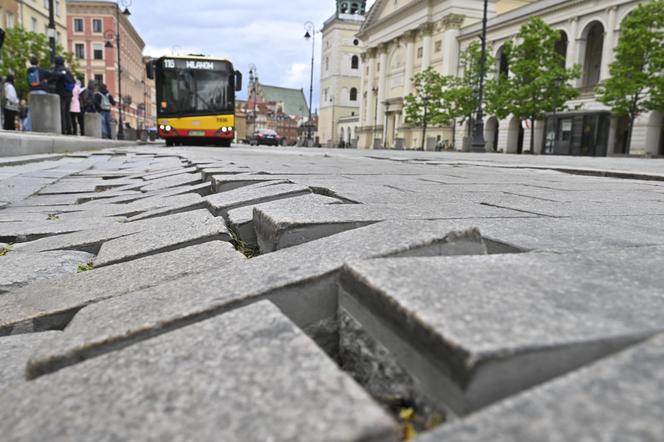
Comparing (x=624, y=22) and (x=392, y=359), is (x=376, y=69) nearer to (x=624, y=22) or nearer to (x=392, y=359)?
(x=624, y=22)

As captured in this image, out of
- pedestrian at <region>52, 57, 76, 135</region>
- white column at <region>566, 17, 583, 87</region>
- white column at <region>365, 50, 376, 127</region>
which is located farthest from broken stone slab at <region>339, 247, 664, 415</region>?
white column at <region>365, 50, 376, 127</region>

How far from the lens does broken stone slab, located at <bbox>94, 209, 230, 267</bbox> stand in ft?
6.35

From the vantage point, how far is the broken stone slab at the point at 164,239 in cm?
193

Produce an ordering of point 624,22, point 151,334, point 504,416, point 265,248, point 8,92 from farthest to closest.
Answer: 1. point 624,22
2. point 8,92
3. point 265,248
4. point 151,334
5. point 504,416

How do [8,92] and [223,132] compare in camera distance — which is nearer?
[8,92]

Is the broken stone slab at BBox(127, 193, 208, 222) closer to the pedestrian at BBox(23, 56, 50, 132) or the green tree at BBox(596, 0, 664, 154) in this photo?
the pedestrian at BBox(23, 56, 50, 132)

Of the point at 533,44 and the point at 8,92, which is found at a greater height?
the point at 533,44

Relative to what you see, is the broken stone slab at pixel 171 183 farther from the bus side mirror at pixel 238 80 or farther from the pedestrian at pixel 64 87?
the bus side mirror at pixel 238 80

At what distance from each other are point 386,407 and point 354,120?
75222 mm

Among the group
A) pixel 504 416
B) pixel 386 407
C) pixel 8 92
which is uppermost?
pixel 8 92

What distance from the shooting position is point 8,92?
12.7m

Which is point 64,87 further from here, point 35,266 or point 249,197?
point 35,266

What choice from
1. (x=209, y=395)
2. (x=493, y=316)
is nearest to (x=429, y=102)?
(x=493, y=316)

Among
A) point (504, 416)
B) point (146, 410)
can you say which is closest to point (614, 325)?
point (504, 416)
